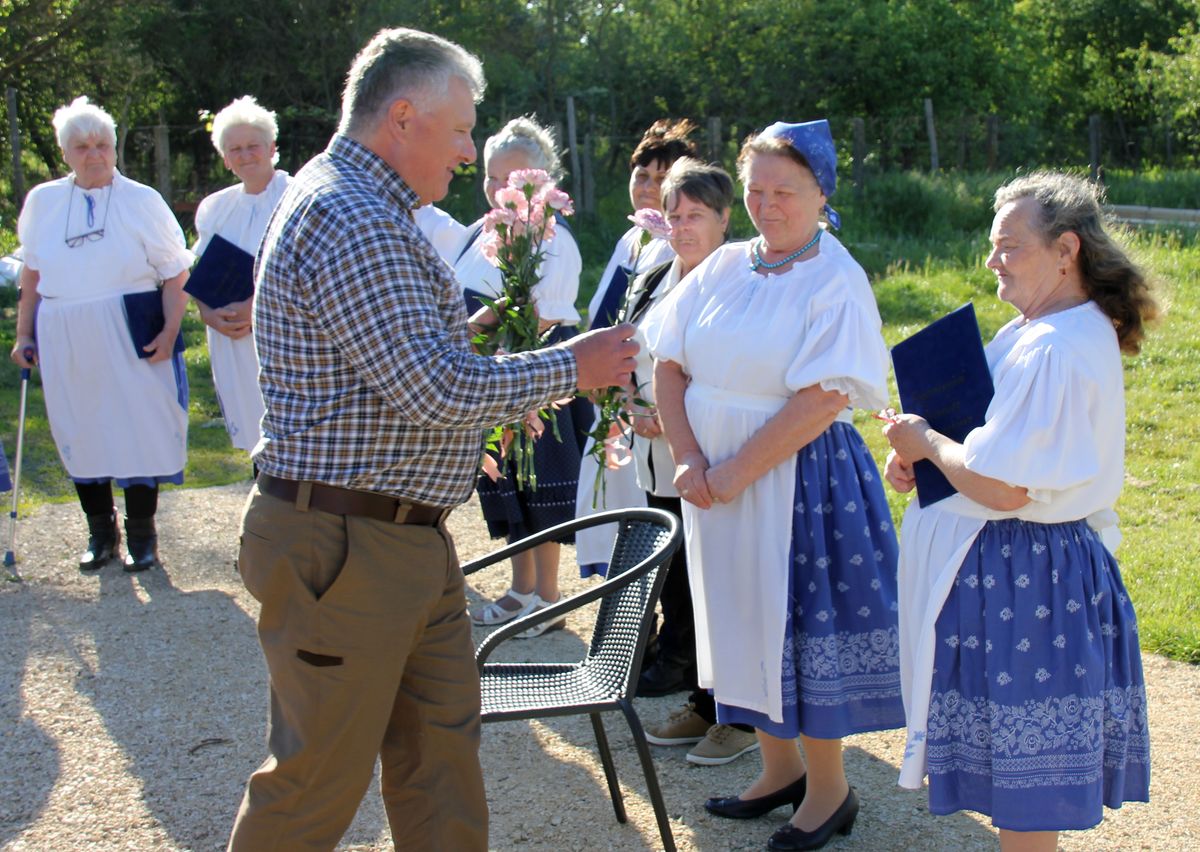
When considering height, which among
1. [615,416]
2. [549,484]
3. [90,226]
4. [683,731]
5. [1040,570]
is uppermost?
[90,226]

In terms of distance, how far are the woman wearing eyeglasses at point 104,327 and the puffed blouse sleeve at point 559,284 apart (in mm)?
2116

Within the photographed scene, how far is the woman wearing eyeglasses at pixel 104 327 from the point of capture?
240 inches

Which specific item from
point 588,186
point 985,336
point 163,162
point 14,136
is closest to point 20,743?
point 985,336

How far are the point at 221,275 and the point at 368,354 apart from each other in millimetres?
3708

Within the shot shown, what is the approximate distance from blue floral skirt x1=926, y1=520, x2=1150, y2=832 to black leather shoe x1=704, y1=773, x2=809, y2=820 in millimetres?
820

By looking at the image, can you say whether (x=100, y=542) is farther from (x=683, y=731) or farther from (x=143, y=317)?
(x=683, y=731)

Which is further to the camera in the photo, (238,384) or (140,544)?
(140,544)

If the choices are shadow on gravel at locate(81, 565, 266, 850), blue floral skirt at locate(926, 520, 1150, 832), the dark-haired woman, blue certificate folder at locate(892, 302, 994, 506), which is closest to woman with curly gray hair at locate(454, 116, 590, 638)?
the dark-haired woman

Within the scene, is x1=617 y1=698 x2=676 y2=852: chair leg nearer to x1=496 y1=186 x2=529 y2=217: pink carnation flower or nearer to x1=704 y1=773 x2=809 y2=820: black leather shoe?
x1=704 y1=773 x2=809 y2=820: black leather shoe

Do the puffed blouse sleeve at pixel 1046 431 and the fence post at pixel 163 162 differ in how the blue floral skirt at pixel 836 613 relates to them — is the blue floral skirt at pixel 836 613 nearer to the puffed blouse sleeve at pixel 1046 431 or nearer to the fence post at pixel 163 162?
the puffed blouse sleeve at pixel 1046 431

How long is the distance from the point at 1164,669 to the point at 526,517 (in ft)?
8.29

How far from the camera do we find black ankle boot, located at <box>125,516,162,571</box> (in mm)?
6363

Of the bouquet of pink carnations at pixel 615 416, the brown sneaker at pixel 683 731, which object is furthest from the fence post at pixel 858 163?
the brown sneaker at pixel 683 731

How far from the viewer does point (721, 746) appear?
4250 millimetres
